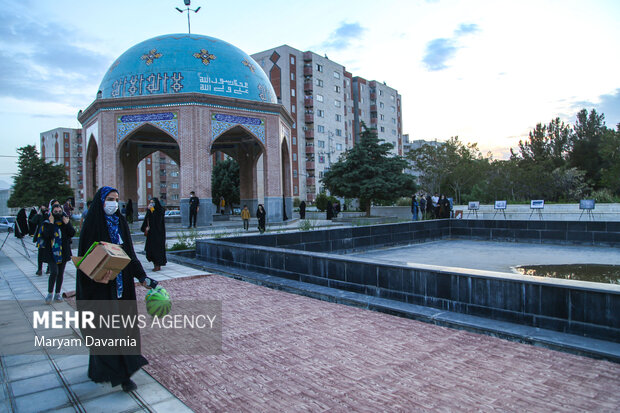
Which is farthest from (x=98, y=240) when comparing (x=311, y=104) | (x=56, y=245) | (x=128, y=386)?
(x=311, y=104)

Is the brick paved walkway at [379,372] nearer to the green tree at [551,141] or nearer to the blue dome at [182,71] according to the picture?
the blue dome at [182,71]

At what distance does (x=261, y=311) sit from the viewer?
5.51 meters

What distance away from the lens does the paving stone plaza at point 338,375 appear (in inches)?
116

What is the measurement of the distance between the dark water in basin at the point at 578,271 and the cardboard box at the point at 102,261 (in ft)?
25.4

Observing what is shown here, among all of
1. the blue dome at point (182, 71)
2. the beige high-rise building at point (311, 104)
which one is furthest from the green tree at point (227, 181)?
the blue dome at point (182, 71)

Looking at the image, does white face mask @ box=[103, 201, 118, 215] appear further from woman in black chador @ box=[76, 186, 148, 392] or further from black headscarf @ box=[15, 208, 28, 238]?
black headscarf @ box=[15, 208, 28, 238]

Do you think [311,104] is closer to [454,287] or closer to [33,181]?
[33,181]

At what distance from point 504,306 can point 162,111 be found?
65.4 feet

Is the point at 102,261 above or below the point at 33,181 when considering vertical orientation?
below

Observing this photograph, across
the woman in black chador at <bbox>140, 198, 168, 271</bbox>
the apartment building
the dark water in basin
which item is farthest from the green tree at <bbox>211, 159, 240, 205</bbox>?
the apartment building

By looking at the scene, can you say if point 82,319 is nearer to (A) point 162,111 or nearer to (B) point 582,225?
(B) point 582,225

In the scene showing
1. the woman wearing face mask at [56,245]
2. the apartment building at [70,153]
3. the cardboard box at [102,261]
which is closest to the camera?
the cardboard box at [102,261]

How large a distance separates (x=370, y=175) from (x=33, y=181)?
37.8 meters

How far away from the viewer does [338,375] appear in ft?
11.2
